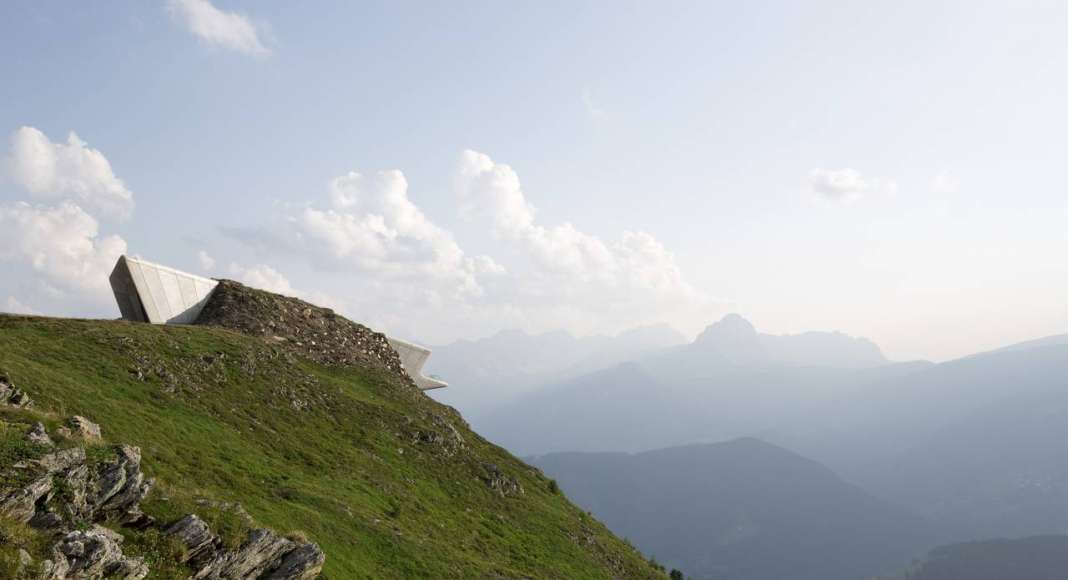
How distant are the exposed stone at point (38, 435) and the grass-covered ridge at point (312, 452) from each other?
14.1ft

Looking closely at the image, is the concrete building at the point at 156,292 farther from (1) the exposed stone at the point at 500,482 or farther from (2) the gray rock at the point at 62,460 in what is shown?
(2) the gray rock at the point at 62,460

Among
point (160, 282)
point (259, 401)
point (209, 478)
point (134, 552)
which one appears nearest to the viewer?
point (134, 552)

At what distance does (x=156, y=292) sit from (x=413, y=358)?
36179mm

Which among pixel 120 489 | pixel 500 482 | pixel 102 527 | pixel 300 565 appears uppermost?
pixel 500 482

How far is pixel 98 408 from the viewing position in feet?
107

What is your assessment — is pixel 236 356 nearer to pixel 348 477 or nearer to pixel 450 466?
pixel 348 477

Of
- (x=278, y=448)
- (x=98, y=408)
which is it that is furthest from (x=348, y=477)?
(x=98, y=408)

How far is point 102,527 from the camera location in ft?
66.0

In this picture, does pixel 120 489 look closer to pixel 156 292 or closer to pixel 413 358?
pixel 156 292

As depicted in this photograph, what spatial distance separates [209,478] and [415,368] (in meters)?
59.8

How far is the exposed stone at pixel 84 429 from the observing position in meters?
23.9

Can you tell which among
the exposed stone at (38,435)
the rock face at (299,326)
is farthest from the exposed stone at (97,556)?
the rock face at (299,326)

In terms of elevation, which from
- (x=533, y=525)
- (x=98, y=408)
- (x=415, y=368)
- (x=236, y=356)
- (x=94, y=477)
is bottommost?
(x=533, y=525)

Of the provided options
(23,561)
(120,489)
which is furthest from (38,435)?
(23,561)
